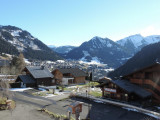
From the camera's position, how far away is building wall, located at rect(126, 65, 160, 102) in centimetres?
3459

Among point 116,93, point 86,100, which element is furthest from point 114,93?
point 86,100

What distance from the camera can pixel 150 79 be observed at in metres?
35.8

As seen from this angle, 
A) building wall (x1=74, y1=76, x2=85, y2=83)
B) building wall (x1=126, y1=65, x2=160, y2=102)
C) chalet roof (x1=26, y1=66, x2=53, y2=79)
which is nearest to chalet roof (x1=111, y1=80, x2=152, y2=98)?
building wall (x1=126, y1=65, x2=160, y2=102)

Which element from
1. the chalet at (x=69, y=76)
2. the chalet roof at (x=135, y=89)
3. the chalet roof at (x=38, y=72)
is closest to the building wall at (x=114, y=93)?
the chalet roof at (x=135, y=89)

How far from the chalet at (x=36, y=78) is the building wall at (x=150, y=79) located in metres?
31.0

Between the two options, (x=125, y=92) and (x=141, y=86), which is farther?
(x=141, y=86)

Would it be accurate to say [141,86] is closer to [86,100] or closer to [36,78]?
[86,100]

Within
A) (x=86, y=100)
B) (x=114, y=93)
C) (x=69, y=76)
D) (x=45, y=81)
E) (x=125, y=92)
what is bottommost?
(x=86, y=100)

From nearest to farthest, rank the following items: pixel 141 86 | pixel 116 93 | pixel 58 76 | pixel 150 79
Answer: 1. pixel 150 79
2. pixel 116 93
3. pixel 141 86
4. pixel 58 76

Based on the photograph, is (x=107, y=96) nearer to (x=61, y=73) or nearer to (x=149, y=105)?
(x=149, y=105)

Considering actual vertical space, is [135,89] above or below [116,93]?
above

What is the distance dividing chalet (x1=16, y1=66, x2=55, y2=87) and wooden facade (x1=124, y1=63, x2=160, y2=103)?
31.0 m

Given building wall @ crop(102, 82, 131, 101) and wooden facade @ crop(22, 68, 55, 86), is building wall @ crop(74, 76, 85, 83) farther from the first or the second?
building wall @ crop(102, 82, 131, 101)

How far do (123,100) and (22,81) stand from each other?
32.7 metres
